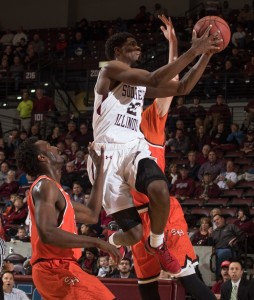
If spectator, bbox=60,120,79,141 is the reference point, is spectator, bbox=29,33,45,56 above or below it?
above

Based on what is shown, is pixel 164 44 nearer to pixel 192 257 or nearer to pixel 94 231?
pixel 94 231

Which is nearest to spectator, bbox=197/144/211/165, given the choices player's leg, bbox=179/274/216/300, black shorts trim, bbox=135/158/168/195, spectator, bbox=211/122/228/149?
spectator, bbox=211/122/228/149

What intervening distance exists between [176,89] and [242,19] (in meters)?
14.2

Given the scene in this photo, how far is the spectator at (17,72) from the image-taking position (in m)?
19.9

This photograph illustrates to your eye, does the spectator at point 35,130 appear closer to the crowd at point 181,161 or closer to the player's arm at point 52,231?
the crowd at point 181,161

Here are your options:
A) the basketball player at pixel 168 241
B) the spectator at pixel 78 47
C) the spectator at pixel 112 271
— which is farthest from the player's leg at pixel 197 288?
the spectator at pixel 78 47

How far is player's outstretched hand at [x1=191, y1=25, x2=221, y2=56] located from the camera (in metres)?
5.75

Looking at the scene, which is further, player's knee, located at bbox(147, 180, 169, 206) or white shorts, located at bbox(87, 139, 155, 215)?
white shorts, located at bbox(87, 139, 155, 215)

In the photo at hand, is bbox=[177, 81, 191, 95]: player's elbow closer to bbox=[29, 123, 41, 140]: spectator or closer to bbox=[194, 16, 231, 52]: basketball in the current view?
bbox=[194, 16, 231, 52]: basketball

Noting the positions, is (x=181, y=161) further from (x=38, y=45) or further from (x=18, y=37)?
(x=18, y=37)

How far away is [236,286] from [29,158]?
205 inches

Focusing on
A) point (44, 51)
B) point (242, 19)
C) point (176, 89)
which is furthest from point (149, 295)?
point (44, 51)

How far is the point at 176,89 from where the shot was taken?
6.02 m

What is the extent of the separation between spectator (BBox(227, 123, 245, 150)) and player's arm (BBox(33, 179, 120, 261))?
33.8ft
